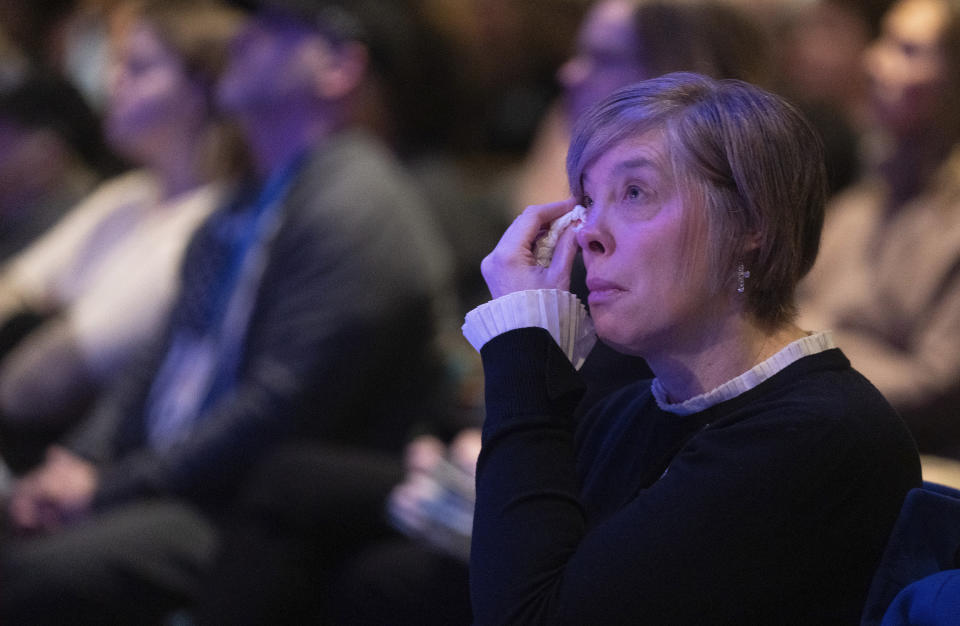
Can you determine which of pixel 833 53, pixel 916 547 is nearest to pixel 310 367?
pixel 916 547

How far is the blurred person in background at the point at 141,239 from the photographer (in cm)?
290

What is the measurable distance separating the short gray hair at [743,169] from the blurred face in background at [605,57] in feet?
2.92

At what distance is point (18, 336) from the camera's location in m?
3.18

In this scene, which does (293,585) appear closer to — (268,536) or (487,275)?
(268,536)

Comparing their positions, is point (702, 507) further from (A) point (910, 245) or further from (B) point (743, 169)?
(A) point (910, 245)

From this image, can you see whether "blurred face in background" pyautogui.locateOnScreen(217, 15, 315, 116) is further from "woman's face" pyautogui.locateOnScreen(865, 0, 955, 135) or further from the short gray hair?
the short gray hair

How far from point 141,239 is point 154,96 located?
0.38m

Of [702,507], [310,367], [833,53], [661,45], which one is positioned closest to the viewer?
[702,507]

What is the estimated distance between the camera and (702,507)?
3.40 ft

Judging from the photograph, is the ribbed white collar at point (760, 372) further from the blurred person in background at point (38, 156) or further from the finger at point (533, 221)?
the blurred person in background at point (38, 156)

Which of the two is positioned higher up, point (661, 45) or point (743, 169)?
point (661, 45)

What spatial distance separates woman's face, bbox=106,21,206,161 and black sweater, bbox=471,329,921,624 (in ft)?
7.00

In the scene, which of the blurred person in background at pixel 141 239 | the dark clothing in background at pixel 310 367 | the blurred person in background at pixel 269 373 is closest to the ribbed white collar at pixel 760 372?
the blurred person in background at pixel 269 373

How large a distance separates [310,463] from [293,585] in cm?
21
